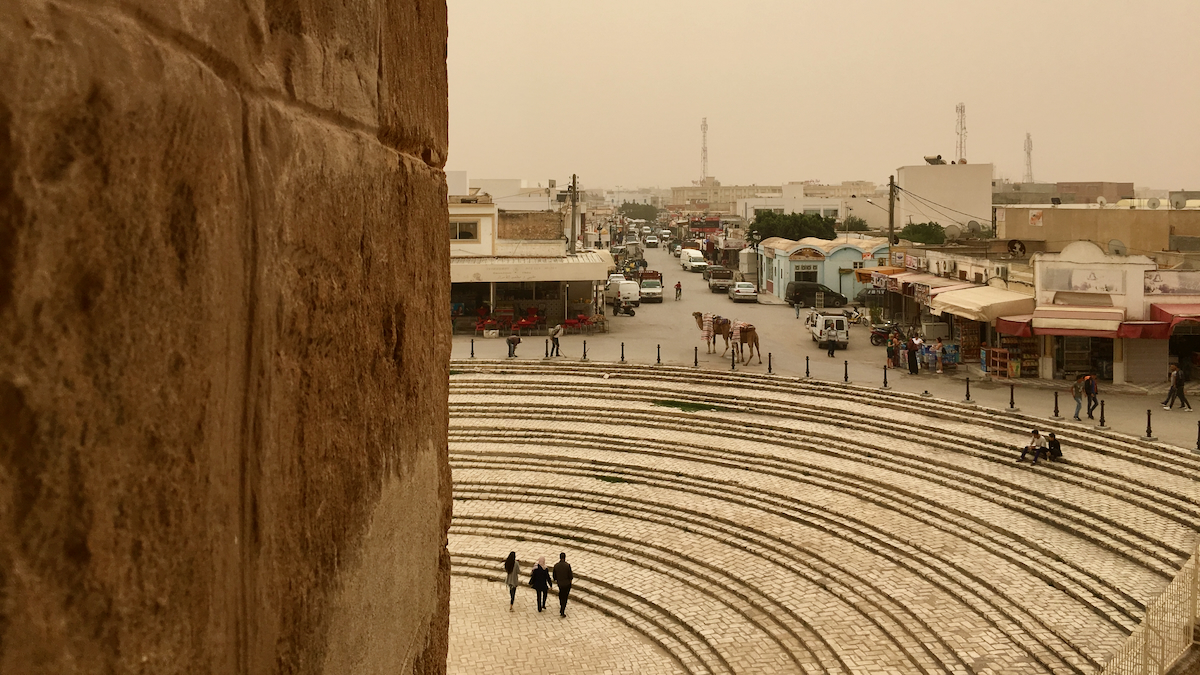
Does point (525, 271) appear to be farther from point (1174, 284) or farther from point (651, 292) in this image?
point (1174, 284)

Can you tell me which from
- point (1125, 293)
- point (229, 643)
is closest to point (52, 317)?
point (229, 643)

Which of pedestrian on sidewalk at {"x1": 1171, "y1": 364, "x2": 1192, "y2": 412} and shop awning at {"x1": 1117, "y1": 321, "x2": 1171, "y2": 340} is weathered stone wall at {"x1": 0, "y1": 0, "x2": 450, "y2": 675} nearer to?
pedestrian on sidewalk at {"x1": 1171, "y1": 364, "x2": 1192, "y2": 412}

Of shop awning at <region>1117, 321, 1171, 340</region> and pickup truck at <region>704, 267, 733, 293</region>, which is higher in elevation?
pickup truck at <region>704, 267, 733, 293</region>

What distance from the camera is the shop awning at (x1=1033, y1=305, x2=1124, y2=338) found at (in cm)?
2065

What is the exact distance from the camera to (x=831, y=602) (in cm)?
1302

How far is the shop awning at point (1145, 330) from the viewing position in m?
20.4

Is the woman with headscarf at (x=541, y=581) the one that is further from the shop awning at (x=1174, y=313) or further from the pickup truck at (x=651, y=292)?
the pickup truck at (x=651, y=292)

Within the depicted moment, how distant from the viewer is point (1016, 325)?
21.6m

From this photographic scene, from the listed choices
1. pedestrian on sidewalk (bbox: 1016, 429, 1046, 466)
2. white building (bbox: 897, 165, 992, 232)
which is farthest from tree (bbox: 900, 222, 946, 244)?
pedestrian on sidewalk (bbox: 1016, 429, 1046, 466)

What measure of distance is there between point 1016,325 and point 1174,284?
336 cm

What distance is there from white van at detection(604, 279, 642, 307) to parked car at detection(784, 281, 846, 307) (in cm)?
610

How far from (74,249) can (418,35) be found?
134 cm

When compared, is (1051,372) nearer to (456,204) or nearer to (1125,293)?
(1125,293)

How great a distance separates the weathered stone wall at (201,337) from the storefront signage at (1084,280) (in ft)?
74.5
